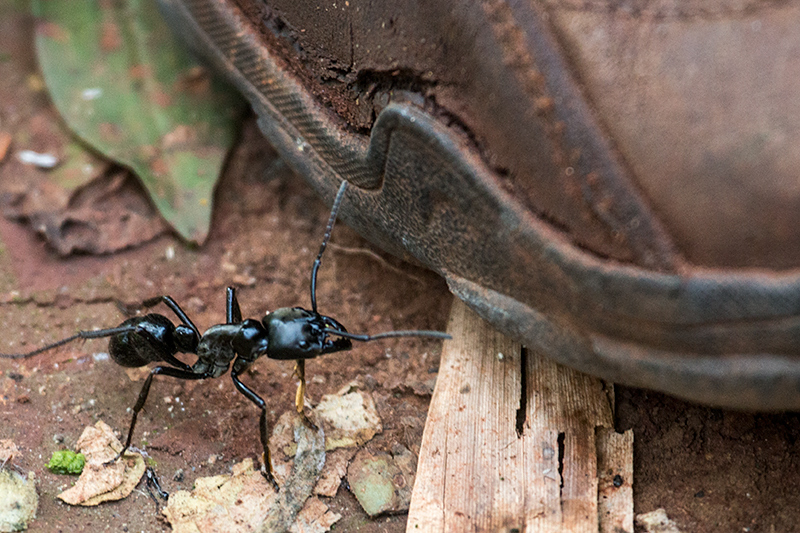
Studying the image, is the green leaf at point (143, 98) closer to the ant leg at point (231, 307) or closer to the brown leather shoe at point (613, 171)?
the ant leg at point (231, 307)

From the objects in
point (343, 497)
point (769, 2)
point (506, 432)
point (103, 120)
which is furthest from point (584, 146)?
point (103, 120)

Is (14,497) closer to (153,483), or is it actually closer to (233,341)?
(153,483)

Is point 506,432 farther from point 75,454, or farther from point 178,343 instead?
point 75,454

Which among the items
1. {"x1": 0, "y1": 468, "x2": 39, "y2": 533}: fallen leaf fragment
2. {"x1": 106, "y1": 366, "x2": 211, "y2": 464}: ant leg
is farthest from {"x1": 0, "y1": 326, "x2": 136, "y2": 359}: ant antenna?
{"x1": 0, "y1": 468, "x2": 39, "y2": 533}: fallen leaf fragment

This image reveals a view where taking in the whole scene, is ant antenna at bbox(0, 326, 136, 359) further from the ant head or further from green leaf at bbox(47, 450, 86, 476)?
the ant head

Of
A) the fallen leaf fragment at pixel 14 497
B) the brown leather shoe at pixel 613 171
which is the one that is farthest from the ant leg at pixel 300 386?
the fallen leaf fragment at pixel 14 497

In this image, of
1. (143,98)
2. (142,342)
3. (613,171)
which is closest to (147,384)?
(142,342)
